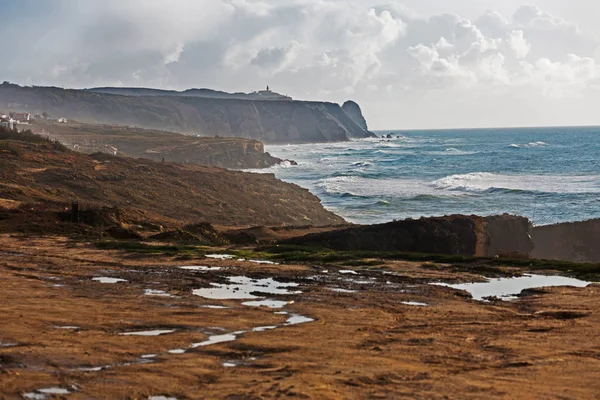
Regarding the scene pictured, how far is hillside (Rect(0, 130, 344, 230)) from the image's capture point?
121ft

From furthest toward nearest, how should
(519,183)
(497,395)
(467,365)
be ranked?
(519,183), (467,365), (497,395)

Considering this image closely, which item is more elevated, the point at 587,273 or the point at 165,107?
the point at 165,107

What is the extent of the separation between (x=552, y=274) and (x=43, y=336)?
46.0 feet

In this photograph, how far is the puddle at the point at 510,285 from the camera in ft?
55.4

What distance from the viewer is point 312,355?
10.4 m

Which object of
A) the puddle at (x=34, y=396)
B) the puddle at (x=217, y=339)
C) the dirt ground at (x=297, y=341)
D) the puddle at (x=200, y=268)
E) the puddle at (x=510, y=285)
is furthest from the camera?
the puddle at (x=200, y=268)

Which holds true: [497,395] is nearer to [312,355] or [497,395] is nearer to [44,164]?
[312,355]

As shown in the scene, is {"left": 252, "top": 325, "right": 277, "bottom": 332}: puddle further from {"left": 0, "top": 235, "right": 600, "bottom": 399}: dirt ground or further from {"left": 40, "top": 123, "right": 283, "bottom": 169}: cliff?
{"left": 40, "top": 123, "right": 283, "bottom": 169}: cliff

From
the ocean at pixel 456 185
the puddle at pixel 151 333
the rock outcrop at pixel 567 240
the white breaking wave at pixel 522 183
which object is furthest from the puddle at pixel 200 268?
the white breaking wave at pixel 522 183

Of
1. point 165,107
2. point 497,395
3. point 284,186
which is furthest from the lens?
point 165,107

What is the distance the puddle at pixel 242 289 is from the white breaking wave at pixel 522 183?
5560cm

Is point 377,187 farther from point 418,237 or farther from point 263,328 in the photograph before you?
point 263,328

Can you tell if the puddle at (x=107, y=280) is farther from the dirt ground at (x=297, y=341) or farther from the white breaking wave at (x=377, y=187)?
the white breaking wave at (x=377, y=187)

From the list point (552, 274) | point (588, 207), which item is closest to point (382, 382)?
point (552, 274)
